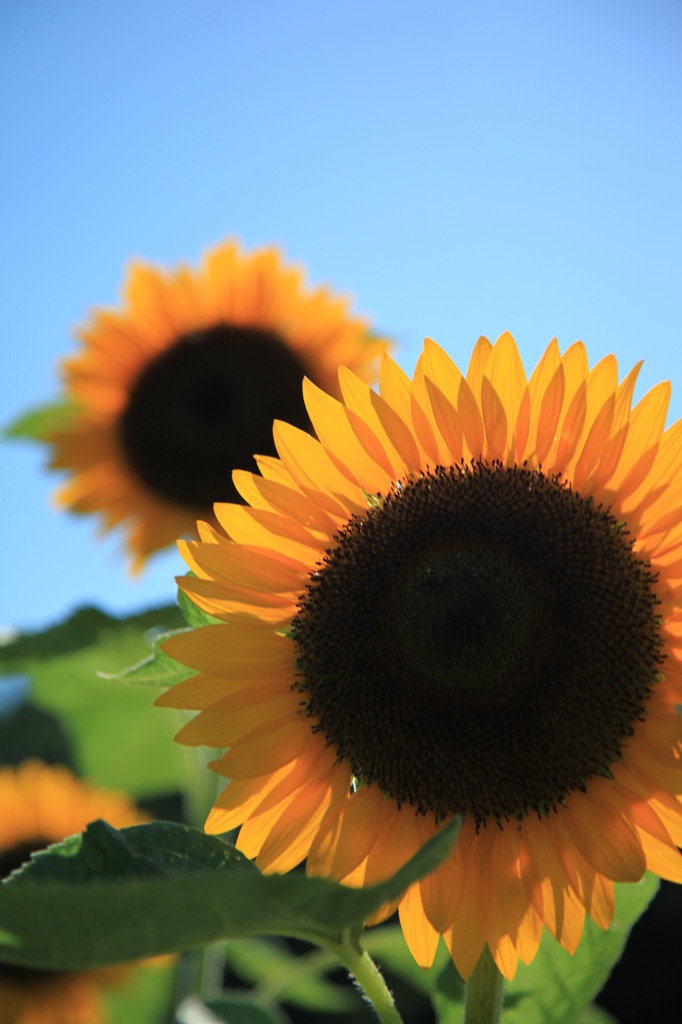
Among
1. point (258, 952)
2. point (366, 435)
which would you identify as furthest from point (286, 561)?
point (258, 952)

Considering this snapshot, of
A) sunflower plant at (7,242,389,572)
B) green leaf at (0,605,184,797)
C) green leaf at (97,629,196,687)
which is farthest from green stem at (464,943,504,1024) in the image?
sunflower plant at (7,242,389,572)

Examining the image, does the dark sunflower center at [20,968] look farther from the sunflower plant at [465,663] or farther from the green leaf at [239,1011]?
the sunflower plant at [465,663]

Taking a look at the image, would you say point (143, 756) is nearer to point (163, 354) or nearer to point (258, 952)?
point (258, 952)

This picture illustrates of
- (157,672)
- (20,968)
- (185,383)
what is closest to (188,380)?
(185,383)

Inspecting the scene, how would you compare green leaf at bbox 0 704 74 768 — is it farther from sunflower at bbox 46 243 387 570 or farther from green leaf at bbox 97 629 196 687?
green leaf at bbox 97 629 196 687

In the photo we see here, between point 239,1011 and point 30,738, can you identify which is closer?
point 239,1011

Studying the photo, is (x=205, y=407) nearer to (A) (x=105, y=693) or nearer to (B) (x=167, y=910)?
(A) (x=105, y=693)

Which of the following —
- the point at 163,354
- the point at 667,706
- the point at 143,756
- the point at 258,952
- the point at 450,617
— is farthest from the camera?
the point at 163,354
